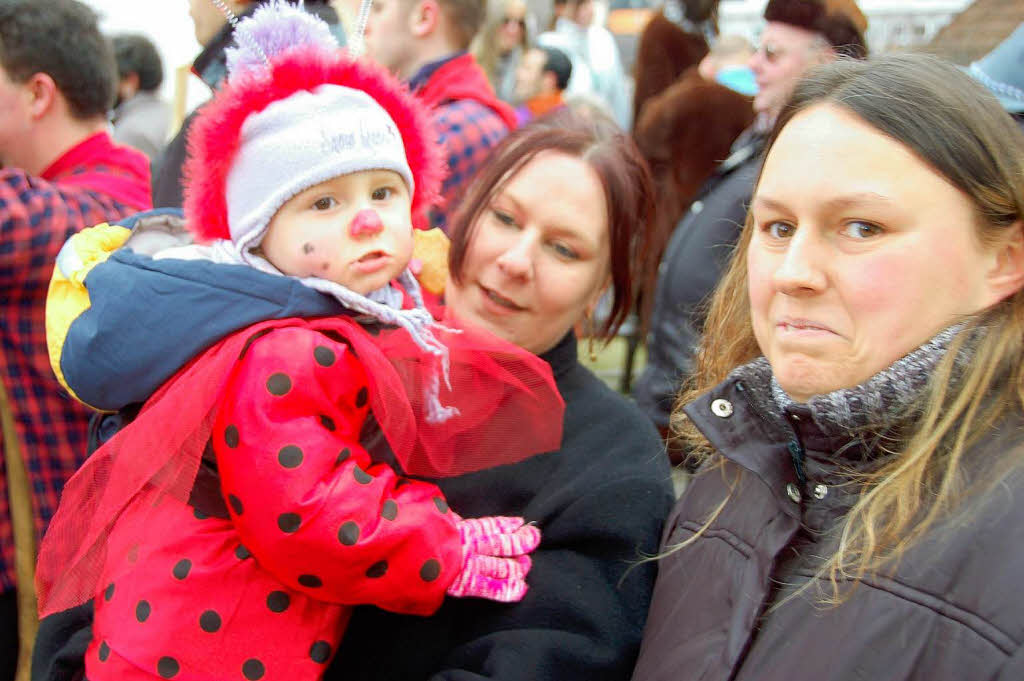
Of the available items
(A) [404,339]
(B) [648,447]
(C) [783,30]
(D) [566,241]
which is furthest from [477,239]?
(C) [783,30]

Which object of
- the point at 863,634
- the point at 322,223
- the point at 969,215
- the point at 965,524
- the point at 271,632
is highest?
the point at 969,215

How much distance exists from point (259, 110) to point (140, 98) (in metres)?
4.08

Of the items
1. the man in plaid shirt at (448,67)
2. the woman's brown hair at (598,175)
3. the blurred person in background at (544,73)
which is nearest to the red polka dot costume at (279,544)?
the woman's brown hair at (598,175)

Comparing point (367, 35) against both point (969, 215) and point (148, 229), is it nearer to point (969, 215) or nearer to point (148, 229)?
point (148, 229)

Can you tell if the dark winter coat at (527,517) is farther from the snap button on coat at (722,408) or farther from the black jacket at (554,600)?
the snap button on coat at (722,408)

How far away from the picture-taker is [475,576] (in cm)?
163

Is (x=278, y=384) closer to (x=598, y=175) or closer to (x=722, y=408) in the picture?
(x=722, y=408)

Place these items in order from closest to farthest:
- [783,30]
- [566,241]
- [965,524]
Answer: [965,524], [566,241], [783,30]

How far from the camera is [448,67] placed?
11.2 ft

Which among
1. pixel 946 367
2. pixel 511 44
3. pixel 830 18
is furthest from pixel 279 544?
pixel 511 44

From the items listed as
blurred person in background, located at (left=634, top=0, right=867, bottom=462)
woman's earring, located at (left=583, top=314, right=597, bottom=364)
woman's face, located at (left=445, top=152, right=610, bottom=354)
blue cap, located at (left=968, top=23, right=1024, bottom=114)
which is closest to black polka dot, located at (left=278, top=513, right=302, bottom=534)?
woman's face, located at (left=445, top=152, right=610, bottom=354)

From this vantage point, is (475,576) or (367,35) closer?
(475,576)

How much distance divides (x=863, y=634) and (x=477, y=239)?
1.21 m

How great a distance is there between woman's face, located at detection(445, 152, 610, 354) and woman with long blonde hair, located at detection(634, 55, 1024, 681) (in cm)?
73
